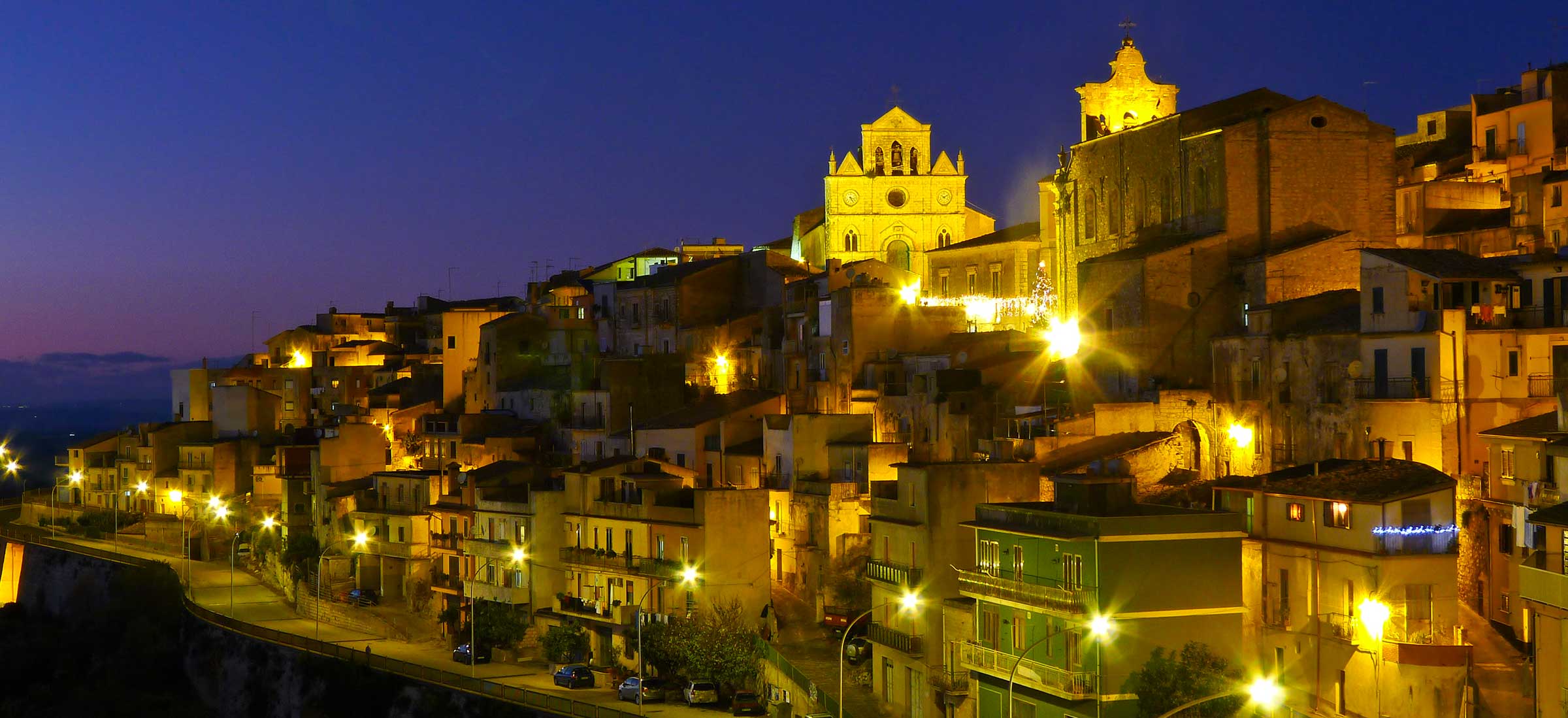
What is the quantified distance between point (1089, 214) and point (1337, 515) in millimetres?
28235

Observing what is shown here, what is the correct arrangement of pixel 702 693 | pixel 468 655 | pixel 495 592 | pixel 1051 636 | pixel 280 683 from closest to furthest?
pixel 1051 636, pixel 702 693, pixel 468 655, pixel 495 592, pixel 280 683

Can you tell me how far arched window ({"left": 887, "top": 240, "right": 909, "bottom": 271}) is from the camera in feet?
303

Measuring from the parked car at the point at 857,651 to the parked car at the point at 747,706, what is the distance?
8.28ft

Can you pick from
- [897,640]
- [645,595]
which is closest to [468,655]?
[645,595]

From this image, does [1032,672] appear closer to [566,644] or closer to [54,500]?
[566,644]

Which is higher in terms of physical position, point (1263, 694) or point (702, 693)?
point (1263, 694)

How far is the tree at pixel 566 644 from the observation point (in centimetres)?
5312

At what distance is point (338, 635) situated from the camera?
60.4 metres

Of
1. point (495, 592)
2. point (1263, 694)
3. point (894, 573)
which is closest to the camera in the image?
point (1263, 694)

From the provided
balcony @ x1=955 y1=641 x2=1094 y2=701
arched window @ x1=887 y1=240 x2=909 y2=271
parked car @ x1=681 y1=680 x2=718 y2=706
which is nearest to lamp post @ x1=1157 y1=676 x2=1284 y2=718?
balcony @ x1=955 y1=641 x2=1094 y2=701

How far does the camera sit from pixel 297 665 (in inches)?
2258

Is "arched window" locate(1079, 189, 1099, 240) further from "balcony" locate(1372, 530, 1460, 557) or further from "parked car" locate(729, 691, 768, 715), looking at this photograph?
"balcony" locate(1372, 530, 1460, 557)

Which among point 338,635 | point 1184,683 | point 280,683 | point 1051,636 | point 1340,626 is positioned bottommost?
point 280,683

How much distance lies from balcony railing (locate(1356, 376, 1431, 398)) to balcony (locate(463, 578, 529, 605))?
27.1 metres
